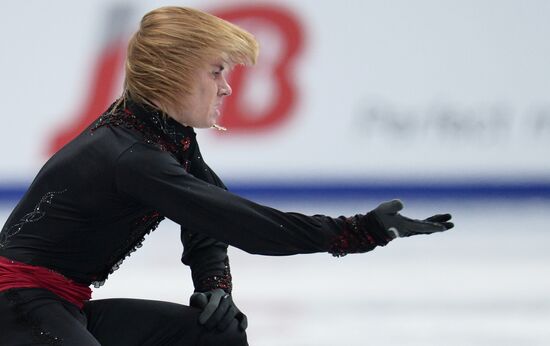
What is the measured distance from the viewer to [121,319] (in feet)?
6.95

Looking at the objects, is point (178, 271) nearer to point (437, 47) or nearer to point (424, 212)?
point (424, 212)

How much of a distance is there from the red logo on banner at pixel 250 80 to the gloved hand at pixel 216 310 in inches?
116

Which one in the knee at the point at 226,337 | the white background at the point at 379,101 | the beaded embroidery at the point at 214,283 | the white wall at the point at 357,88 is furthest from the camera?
the white wall at the point at 357,88

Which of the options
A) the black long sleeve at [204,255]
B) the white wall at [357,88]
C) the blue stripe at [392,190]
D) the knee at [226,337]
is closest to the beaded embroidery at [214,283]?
the black long sleeve at [204,255]

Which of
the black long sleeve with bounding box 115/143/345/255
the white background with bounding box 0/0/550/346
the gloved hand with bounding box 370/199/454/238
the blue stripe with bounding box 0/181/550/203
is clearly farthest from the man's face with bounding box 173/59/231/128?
the blue stripe with bounding box 0/181/550/203

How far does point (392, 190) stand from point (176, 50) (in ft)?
10.1

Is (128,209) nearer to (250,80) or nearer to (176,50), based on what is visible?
(176,50)

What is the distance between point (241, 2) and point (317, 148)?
84 centimetres

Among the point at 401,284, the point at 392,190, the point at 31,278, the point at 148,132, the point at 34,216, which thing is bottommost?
the point at 31,278

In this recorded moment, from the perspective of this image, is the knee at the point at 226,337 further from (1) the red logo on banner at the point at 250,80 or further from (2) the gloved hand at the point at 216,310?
(1) the red logo on banner at the point at 250,80

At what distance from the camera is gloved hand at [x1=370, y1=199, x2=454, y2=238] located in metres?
1.87

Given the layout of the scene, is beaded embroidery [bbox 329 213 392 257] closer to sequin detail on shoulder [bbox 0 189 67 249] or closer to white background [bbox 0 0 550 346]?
sequin detail on shoulder [bbox 0 189 67 249]

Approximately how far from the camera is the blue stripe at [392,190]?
16.0 ft

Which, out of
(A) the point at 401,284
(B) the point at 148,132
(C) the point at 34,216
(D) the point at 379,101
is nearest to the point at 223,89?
(B) the point at 148,132
